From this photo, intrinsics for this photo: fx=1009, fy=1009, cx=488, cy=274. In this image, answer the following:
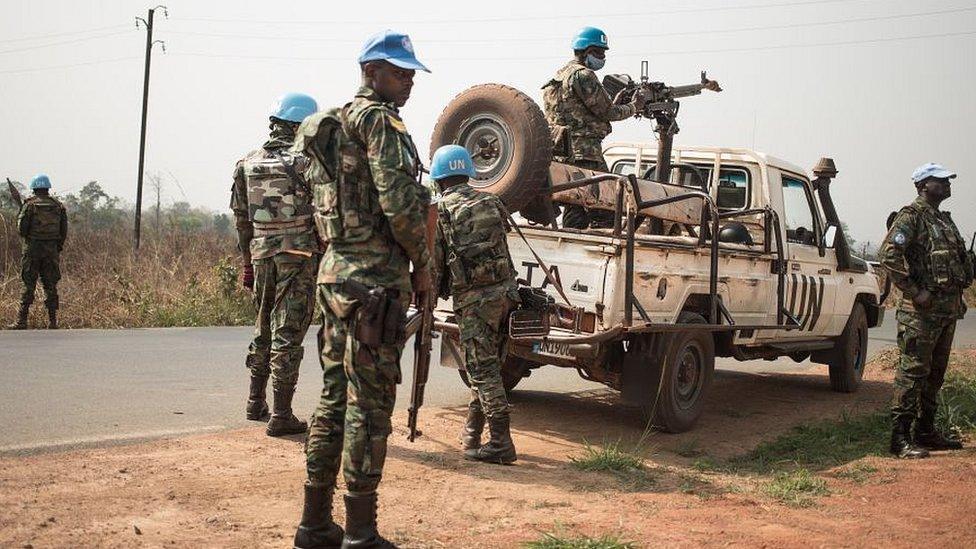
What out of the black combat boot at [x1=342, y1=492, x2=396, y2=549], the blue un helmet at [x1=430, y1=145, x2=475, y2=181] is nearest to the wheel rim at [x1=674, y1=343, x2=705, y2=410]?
the blue un helmet at [x1=430, y1=145, x2=475, y2=181]

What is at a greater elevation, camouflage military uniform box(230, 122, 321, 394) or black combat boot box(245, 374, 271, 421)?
camouflage military uniform box(230, 122, 321, 394)

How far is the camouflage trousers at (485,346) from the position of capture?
6.27 meters

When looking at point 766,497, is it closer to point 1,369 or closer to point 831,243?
point 831,243

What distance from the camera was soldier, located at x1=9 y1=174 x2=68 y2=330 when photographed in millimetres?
12391

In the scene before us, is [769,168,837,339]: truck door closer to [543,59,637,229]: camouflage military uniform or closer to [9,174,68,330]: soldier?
[543,59,637,229]: camouflage military uniform

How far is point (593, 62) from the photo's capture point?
8.41 meters

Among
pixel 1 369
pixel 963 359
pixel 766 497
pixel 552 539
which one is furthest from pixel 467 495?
pixel 963 359

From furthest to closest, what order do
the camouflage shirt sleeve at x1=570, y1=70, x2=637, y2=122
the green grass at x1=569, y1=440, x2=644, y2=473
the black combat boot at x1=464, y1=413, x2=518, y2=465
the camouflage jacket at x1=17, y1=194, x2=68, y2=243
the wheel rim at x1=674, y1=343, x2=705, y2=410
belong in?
the camouflage jacket at x1=17, y1=194, x2=68, y2=243 < the camouflage shirt sleeve at x1=570, y1=70, x2=637, y2=122 < the wheel rim at x1=674, y1=343, x2=705, y2=410 < the black combat boot at x1=464, y1=413, x2=518, y2=465 < the green grass at x1=569, y1=440, x2=644, y2=473

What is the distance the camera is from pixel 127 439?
6.29 metres

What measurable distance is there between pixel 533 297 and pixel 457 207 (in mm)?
793

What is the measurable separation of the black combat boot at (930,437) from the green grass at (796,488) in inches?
60.7

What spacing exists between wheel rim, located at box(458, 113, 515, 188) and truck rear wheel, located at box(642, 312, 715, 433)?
1.76m

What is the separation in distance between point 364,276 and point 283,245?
254 centimetres

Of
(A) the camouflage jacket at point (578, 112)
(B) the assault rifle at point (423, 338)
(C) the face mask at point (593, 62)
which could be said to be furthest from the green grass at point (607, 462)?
(C) the face mask at point (593, 62)
